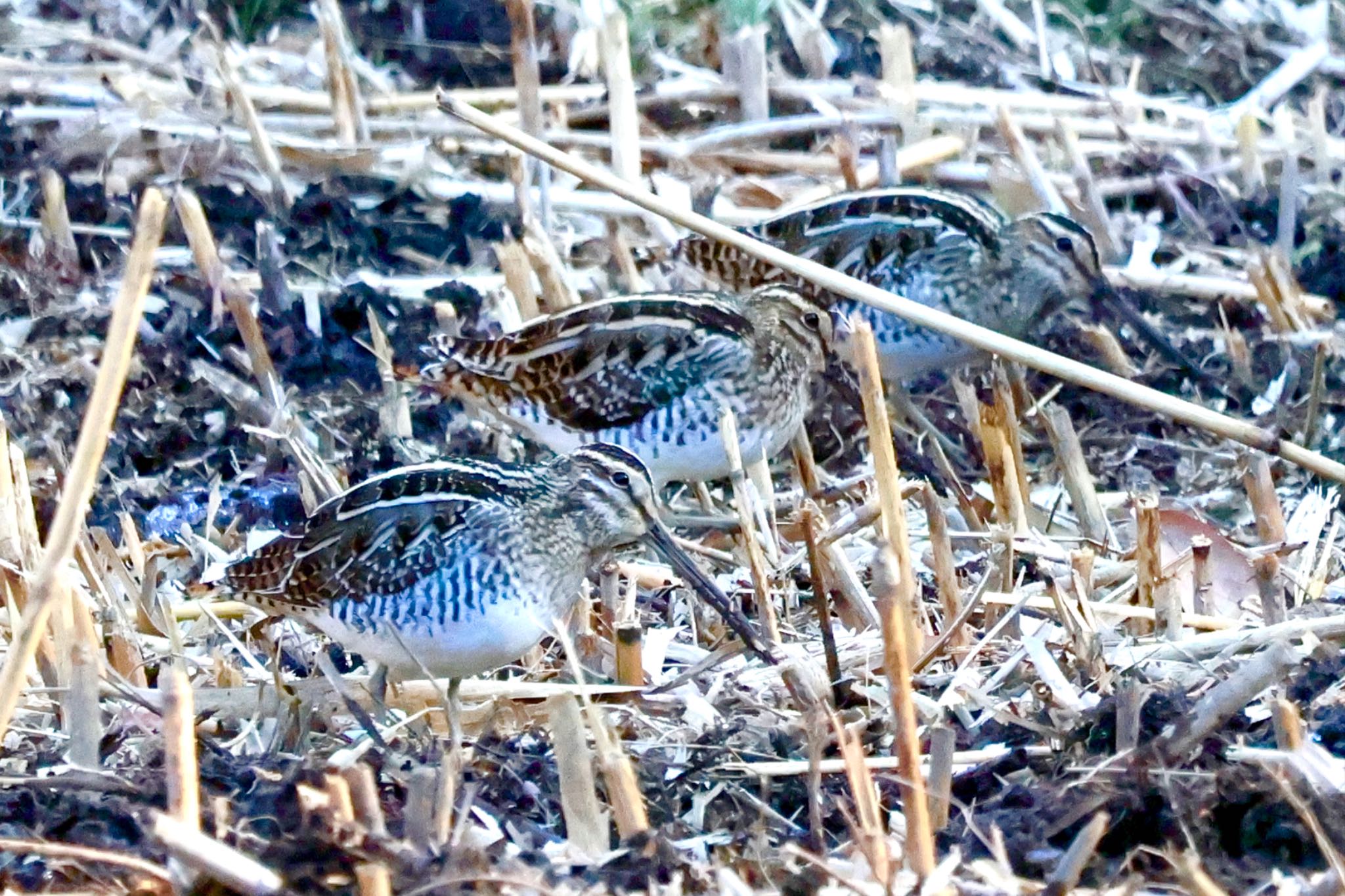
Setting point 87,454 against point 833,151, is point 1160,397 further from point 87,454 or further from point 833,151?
point 833,151

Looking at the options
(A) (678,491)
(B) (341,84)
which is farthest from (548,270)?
(B) (341,84)

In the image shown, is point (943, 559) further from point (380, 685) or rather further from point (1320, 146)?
point (1320, 146)

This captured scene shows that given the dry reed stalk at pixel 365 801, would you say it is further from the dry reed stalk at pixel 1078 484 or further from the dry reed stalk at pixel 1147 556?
the dry reed stalk at pixel 1078 484

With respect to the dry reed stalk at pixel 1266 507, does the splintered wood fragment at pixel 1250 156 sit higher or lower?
higher

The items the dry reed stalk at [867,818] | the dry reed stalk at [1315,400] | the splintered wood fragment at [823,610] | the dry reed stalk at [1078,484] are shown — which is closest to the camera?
the dry reed stalk at [867,818]

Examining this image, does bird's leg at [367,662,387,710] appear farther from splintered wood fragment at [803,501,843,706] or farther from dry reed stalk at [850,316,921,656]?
dry reed stalk at [850,316,921,656]

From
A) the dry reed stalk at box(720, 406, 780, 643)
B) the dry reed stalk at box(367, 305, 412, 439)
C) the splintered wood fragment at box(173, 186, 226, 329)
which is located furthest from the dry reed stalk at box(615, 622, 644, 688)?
the splintered wood fragment at box(173, 186, 226, 329)

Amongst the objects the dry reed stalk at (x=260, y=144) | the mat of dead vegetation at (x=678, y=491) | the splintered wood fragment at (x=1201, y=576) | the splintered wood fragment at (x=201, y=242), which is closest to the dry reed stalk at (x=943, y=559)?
the mat of dead vegetation at (x=678, y=491)
